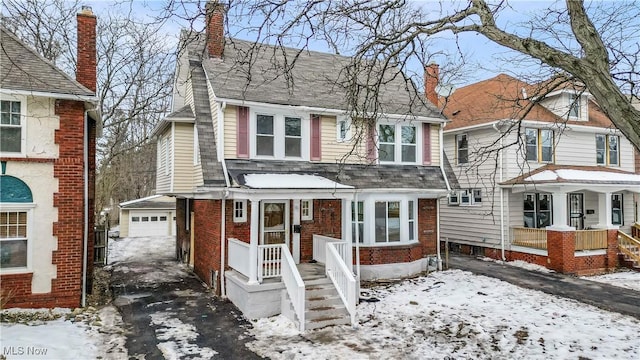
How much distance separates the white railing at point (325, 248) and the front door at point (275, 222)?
901 mm

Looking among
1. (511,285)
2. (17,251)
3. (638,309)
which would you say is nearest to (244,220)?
(17,251)

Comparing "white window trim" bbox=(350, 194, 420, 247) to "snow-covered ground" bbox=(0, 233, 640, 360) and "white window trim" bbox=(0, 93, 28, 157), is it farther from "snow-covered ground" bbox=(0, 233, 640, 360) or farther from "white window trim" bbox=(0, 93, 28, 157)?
"white window trim" bbox=(0, 93, 28, 157)

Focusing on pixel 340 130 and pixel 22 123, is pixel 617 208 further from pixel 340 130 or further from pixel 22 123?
pixel 22 123

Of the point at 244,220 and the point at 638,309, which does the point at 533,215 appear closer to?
the point at 638,309

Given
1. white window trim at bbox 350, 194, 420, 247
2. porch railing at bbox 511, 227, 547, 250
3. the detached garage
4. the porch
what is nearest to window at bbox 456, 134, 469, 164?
porch railing at bbox 511, 227, 547, 250

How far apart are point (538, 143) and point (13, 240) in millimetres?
18019

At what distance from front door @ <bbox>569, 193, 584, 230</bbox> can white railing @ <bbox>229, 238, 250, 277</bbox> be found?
1498 centimetres

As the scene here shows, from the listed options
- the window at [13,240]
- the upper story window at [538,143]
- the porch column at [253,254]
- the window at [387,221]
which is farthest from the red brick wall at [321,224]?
the upper story window at [538,143]

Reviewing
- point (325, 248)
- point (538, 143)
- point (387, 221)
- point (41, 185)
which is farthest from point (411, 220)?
point (41, 185)

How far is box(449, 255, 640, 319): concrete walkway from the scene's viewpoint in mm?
10578

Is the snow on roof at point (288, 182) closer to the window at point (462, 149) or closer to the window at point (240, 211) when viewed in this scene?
the window at point (240, 211)

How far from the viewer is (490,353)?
7.39 m

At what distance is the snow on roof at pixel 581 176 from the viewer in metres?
15.0

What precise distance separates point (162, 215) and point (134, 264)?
10.5 metres
